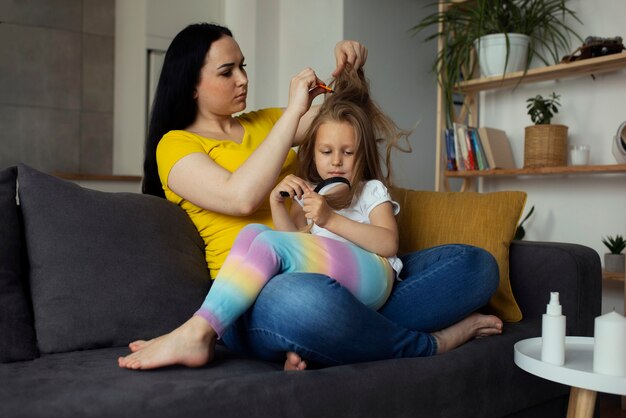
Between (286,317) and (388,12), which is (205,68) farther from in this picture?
(388,12)

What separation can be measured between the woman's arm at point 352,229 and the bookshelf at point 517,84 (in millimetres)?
1701

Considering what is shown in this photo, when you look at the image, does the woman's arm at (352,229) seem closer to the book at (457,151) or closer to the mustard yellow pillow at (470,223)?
the mustard yellow pillow at (470,223)

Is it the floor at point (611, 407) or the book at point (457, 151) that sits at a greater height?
the book at point (457, 151)

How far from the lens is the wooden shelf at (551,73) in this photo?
9.28 ft

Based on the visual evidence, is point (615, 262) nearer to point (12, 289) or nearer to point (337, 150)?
point (337, 150)

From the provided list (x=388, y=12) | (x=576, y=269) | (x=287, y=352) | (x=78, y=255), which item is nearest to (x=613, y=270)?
(x=576, y=269)

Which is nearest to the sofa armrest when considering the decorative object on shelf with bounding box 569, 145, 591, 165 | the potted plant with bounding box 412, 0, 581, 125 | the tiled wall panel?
the decorative object on shelf with bounding box 569, 145, 591, 165

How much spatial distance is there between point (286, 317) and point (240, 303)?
0.09 m

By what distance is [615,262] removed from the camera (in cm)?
283

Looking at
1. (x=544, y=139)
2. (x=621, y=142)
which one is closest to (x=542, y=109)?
(x=544, y=139)

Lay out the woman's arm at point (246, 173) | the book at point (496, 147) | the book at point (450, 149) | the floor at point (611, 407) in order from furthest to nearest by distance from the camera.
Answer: the book at point (450, 149)
the book at point (496, 147)
the floor at point (611, 407)
the woman's arm at point (246, 173)

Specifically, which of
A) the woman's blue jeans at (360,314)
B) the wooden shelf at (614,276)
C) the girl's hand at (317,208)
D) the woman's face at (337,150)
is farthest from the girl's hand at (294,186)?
the wooden shelf at (614,276)

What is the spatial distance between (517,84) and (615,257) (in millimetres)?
956

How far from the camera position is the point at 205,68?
1.82m
